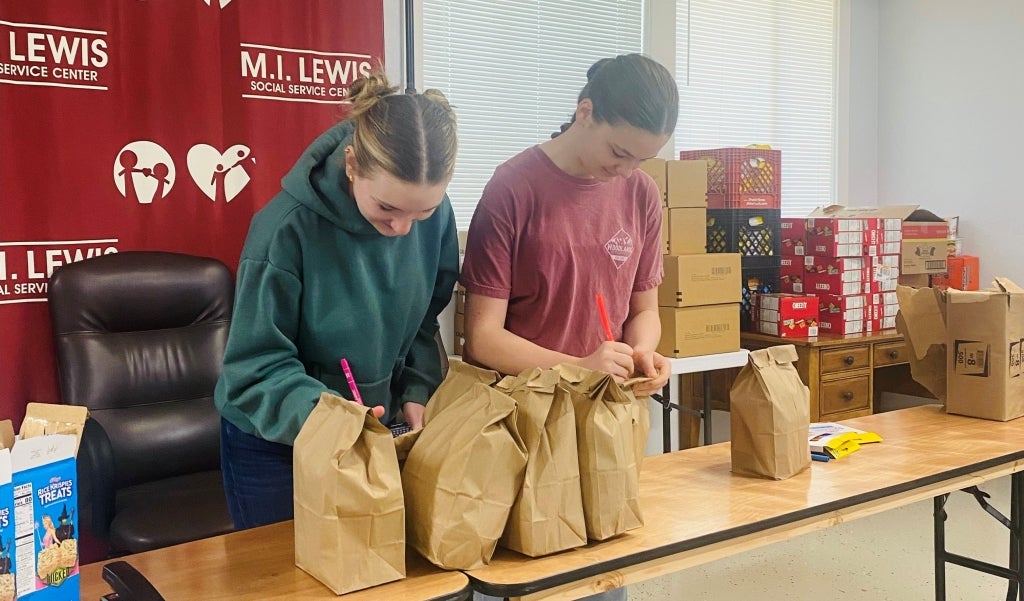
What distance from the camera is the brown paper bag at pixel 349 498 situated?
1.13 metres

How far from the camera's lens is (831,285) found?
12.8ft

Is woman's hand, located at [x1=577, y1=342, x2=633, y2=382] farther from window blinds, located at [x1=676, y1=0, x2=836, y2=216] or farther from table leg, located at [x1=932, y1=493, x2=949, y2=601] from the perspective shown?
window blinds, located at [x1=676, y1=0, x2=836, y2=216]

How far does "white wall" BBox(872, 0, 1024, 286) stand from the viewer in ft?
14.2

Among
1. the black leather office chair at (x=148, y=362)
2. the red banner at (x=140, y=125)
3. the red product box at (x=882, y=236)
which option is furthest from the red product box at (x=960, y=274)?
the black leather office chair at (x=148, y=362)

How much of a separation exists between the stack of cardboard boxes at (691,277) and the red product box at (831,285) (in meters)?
0.66

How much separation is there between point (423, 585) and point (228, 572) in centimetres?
29

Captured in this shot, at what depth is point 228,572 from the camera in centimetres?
125

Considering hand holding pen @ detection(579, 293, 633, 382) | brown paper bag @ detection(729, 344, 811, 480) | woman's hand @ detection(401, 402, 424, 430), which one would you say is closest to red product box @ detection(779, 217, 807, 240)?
brown paper bag @ detection(729, 344, 811, 480)

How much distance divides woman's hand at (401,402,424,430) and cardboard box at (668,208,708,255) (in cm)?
204

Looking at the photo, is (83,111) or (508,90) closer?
(83,111)

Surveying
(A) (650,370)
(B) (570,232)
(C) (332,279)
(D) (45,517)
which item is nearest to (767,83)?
(B) (570,232)

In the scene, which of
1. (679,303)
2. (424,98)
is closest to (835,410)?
(679,303)

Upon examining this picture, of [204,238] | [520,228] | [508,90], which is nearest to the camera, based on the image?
[520,228]

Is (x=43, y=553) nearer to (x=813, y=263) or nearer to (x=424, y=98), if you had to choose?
(x=424, y=98)
